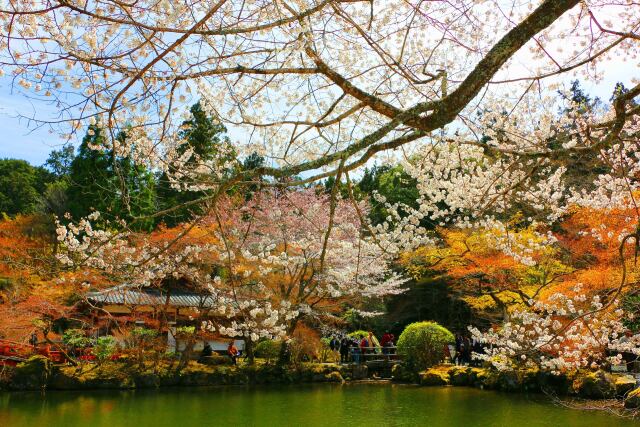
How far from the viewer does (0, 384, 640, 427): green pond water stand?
8117 millimetres

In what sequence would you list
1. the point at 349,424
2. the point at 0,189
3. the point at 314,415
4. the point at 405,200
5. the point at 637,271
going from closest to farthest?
the point at 637,271 → the point at 349,424 → the point at 314,415 → the point at 405,200 → the point at 0,189

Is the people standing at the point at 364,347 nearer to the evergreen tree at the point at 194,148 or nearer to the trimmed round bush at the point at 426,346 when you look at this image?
the trimmed round bush at the point at 426,346

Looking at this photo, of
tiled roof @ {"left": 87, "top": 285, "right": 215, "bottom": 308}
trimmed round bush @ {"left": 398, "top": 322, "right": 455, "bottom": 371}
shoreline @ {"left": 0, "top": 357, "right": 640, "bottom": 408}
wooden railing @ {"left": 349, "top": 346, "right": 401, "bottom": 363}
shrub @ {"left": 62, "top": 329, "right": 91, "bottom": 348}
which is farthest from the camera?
wooden railing @ {"left": 349, "top": 346, "right": 401, "bottom": 363}

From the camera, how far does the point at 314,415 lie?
875cm

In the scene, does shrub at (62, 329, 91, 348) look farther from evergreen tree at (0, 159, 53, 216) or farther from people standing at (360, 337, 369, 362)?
evergreen tree at (0, 159, 53, 216)

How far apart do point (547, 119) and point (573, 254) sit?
6.11 m

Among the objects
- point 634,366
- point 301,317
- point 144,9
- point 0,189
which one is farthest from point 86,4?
point 0,189

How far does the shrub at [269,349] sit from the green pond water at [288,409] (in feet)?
5.59

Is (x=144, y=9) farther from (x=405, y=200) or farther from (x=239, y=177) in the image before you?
(x=405, y=200)

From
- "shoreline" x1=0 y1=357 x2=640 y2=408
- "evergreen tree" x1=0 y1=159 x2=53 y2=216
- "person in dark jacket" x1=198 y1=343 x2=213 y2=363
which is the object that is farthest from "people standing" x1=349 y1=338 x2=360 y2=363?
"evergreen tree" x1=0 y1=159 x2=53 y2=216

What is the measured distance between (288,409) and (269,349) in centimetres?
448

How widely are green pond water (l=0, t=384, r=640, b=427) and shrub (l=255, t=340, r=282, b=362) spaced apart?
5.59 feet

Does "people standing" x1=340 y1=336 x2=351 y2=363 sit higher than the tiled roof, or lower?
lower

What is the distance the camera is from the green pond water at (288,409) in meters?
8.12
